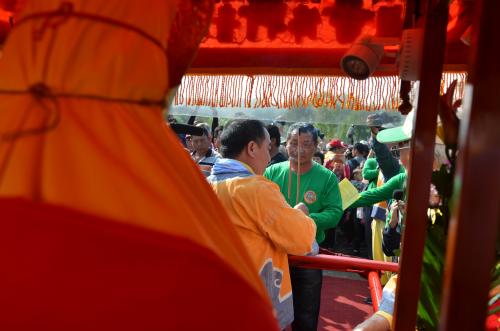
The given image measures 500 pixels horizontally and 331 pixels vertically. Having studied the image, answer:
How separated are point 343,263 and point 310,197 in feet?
2.63

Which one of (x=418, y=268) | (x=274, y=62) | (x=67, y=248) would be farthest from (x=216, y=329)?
(x=274, y=62)

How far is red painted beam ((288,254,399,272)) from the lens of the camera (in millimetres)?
2449

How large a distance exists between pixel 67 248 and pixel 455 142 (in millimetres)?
994

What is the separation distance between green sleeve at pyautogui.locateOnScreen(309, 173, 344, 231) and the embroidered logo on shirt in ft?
0.23

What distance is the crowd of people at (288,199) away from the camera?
6.75ft

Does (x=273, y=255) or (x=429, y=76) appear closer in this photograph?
(x=429, y=76)

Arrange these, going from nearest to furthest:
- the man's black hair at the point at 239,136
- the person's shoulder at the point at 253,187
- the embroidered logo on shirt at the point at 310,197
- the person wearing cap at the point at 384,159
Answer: the person's shoulder at the point at 253,187, the man's black hair at the point at 239,136, the embroidered logo on shirt at the point at 310,197, the person wearing cap at the point at 384,159

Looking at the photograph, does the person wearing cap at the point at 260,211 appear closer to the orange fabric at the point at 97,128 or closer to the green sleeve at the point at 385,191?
the orange fabric at the point at 97,128

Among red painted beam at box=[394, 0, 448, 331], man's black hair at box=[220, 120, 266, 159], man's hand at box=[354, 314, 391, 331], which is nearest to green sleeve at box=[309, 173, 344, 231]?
man's black hair at box=[220, 120, 266, 159]

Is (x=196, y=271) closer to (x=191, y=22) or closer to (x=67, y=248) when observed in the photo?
(x=67, y=248)

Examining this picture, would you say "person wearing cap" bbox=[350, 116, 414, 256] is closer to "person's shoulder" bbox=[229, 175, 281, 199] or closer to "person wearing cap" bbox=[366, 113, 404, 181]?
"person wearing cap" bbox=[366, 113, 404, 181]

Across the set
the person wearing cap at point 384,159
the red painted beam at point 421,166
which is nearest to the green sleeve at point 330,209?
the person wearing cap at point 384,159

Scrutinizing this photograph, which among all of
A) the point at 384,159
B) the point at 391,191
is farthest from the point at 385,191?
the point at 384,159

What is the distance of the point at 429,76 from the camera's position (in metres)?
1.13
